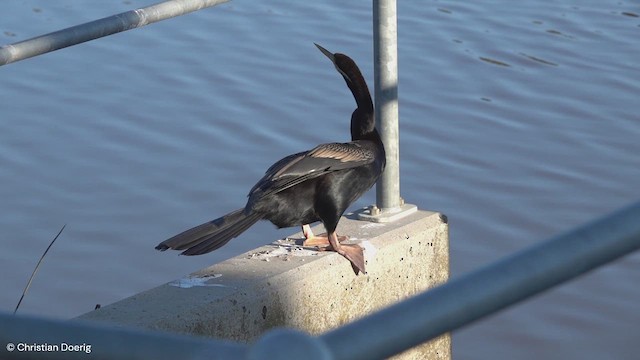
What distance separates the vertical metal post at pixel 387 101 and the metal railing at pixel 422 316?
2.79 metres

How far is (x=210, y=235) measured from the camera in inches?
138

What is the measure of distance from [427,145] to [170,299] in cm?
352

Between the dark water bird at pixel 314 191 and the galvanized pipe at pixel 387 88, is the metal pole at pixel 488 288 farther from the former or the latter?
the galvanized pipe at pixel 387 88

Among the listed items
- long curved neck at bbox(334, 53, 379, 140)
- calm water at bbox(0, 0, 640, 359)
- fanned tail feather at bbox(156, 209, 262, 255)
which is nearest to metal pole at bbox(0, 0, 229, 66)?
long curved neck at bbox(334, 53, 379, 140)

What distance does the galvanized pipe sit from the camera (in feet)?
12.3

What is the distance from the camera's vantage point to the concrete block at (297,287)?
10.3 ft

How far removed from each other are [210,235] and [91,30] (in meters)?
0.68

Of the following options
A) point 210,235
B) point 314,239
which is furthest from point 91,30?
point 314,239

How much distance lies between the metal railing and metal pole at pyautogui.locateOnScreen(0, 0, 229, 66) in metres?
2.09

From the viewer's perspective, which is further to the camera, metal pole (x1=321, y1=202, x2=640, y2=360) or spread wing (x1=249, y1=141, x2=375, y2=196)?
spread wing (x1=249, y1=141, x2=375, y2=196)

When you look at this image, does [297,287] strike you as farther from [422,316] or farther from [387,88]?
[422,316]

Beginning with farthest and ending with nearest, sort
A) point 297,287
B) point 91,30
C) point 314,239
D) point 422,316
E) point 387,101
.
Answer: point 387,101 → point 314,239 → point 297,287 → point 91,30 → point 422,316

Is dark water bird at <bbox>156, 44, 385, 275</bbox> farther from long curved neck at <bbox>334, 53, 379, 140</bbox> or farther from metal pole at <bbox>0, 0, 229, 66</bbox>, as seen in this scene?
metal pole at <bbox>0, 0, 229, 66</bbox>

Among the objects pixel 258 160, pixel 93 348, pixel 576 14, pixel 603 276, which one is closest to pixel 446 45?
pixel 576 14
